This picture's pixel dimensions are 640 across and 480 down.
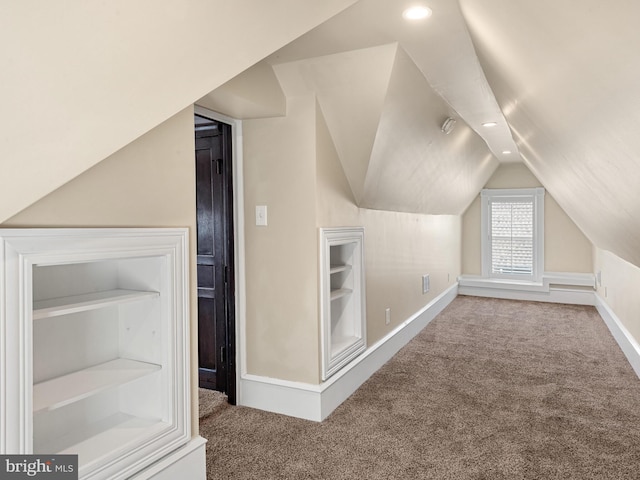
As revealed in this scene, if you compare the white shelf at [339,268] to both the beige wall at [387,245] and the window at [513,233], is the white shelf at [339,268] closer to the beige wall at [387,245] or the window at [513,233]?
the beige wall at [387,245]

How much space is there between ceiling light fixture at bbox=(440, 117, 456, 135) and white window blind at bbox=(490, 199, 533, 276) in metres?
3.98

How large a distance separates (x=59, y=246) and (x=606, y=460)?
8.86 ft

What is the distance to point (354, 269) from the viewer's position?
3311 mm

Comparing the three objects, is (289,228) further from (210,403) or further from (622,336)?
(622,336)

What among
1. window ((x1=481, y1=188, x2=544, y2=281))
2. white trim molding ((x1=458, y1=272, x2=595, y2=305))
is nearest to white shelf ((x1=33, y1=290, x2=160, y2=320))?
white trim molding ((x1=458, y1=272, x2=595, y2=305))

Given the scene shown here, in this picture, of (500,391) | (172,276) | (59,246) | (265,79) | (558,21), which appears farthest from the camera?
(500,391)

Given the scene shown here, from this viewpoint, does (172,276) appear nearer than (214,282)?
Yes

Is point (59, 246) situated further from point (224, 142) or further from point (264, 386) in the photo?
point (264, 386)

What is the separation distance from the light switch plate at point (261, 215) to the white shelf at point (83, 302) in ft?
3.91

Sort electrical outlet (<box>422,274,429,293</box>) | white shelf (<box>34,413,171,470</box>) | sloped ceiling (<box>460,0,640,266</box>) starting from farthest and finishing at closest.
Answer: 1. electrical outlet (<box>422,274,429,293</box>)
2. white shelf (<box>34,413,171,470</box>)
3. sloped ceiling (<box>460,0,640,266</box>)

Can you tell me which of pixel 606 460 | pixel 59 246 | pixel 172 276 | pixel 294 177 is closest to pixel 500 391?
pixel 606 460

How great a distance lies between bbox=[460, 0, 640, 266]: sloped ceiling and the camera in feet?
3.52

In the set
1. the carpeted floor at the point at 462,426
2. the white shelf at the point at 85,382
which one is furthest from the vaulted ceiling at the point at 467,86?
the white shelf at the point at 85,382

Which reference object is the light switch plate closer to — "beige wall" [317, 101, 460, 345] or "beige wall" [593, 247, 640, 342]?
"beige wall" [317, 101, 460, 345]
